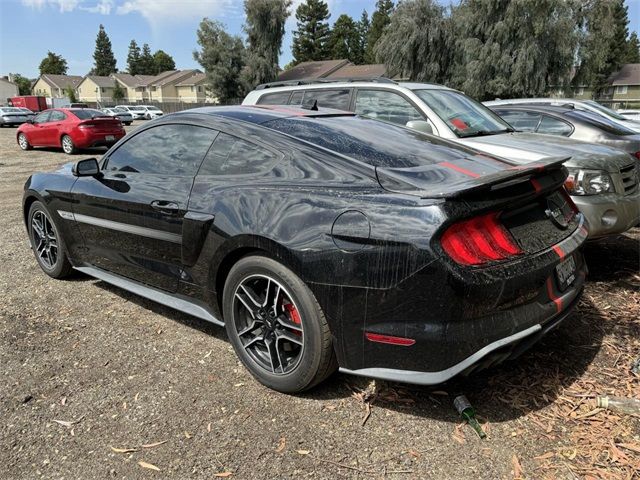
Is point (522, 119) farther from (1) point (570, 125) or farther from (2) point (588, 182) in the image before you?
(2) point (588, 182)

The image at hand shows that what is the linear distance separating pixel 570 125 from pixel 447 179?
5039mm

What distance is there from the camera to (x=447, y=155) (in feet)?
10.2

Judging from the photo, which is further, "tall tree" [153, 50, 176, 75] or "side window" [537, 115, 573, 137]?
"tall tree" [153, 50, 176, 75]

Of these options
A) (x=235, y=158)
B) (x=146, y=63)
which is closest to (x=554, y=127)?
(x=235, y=158)

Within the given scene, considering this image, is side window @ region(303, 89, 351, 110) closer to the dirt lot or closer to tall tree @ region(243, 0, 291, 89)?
the dirt lot

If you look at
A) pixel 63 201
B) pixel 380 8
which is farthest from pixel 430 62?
pixel 380 8

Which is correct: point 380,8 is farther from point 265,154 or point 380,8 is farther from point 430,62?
point 265,154

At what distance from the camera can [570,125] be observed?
22.2ft

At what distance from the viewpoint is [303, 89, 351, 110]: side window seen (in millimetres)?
6344

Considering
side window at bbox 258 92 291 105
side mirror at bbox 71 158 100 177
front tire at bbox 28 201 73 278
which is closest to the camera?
side mirror at bbox 71 158 100 177

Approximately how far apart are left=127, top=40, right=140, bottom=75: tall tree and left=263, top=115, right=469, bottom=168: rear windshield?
431 ft

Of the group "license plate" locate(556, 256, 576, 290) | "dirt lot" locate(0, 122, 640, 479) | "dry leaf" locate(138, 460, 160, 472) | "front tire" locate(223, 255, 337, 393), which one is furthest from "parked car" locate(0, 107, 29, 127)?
"license plate" locate(556, 256, 576, 290)

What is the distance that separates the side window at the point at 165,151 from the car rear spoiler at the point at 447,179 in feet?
4.38

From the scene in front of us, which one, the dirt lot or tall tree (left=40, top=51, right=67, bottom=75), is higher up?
tall tree (left=40, top=51, right=67, bottom=75)
